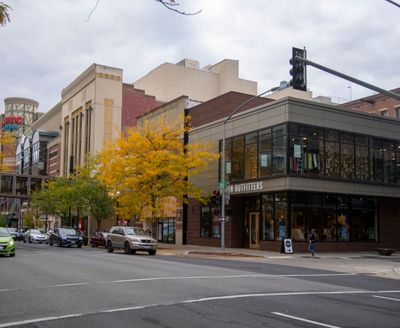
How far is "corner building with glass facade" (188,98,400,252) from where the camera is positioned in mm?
33406

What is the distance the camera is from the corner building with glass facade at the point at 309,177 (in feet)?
110

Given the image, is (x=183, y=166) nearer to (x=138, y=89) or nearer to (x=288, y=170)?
(x=288, y=170)

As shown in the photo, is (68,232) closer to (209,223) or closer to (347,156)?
(209,223)

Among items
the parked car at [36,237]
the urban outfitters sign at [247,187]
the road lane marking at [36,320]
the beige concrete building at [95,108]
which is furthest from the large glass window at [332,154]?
the beige concrete building at [95,108]

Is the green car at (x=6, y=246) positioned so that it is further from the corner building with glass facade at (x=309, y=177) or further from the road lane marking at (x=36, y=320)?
the road lane marking at (x=36, y=320)

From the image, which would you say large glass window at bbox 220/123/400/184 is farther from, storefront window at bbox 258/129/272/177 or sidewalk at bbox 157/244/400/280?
sidewalk at bbox 157/244/400/280

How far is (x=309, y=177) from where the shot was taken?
33.3 m


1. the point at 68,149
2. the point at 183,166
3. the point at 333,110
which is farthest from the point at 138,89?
the point at 333,110

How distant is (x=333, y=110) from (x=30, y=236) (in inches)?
1374

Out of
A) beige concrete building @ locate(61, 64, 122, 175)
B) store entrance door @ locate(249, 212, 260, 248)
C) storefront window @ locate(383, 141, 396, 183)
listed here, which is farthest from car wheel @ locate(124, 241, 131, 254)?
beige concrete building @ locate(61, 64, 122, 175)

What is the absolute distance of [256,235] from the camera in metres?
37.0

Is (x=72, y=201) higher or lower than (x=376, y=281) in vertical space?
higher

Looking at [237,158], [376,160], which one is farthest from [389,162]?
[237,158]

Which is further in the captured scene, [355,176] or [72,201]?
[72,201]
